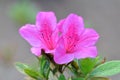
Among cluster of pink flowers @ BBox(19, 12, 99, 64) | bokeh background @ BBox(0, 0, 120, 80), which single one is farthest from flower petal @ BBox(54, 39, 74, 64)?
bokeh background @ BBox(0, 0, 120, 80)

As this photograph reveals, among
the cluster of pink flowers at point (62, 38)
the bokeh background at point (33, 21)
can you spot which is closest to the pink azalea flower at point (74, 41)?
the cluster of pink flowers at point (62, 38)

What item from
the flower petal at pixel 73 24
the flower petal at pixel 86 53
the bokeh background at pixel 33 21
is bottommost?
the bokeh background at pixel 33 21

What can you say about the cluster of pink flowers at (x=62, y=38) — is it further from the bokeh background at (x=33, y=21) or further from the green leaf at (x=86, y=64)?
the bokeh background at (x=33, y=21)

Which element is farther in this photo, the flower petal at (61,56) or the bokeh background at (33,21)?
the bokeh background at (33,21)

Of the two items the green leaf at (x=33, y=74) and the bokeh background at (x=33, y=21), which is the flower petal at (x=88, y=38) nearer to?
the green leaf at (x=33, y=74)

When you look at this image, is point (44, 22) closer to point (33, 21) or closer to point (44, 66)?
point (44, 66)

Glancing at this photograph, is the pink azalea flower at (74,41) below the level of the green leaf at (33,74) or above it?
above

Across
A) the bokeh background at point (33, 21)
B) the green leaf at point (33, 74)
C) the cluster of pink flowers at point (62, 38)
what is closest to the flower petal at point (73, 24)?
the cluster of pink flowers at point (62, 38)
